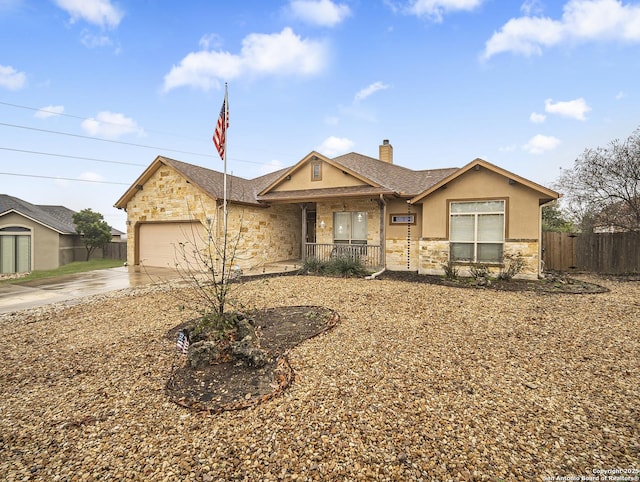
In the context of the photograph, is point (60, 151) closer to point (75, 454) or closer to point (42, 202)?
point (42, 202)

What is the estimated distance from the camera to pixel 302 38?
1275 centimetres

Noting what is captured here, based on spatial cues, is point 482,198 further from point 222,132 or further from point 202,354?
point 202,354

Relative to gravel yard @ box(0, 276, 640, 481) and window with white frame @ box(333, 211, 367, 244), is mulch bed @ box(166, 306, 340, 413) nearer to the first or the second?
gravel yard @ box(0, 276, 640, 481)

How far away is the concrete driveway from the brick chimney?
1300cm

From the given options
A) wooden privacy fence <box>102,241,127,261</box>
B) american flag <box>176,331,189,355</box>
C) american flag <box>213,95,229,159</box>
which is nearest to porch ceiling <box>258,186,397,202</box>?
american flag <box>213,95,229,159</box>

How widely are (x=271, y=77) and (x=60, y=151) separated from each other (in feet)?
49.3

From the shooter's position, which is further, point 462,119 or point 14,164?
point 14,164

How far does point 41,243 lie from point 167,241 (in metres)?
12.1

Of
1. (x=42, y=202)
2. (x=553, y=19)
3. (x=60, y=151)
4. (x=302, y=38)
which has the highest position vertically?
(x=302, y=38)

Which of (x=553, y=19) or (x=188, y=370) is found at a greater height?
(x=553, y=19)

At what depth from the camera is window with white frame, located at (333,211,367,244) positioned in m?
13.5

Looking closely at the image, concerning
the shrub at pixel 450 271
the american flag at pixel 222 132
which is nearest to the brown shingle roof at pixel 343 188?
the american flag at pixel 222 132

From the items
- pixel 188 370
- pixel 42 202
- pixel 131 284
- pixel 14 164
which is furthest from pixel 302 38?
pixel 42 202

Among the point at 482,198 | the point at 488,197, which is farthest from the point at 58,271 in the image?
the point at 488,197
